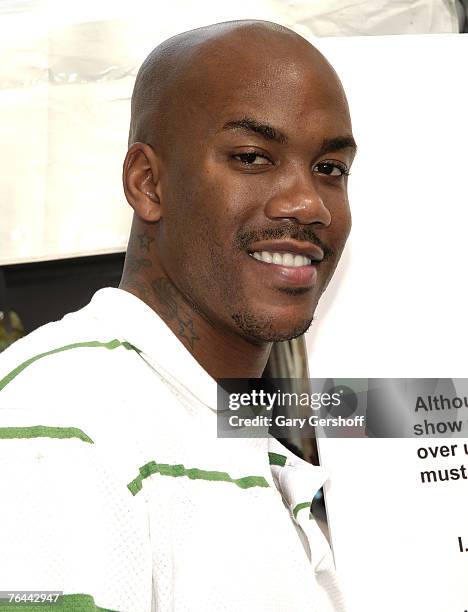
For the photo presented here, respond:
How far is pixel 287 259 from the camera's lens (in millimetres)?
1200

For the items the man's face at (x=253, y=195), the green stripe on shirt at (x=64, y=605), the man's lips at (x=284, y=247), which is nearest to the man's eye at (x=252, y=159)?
the man's face at (x=253, y=195)

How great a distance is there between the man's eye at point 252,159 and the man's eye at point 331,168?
84mm

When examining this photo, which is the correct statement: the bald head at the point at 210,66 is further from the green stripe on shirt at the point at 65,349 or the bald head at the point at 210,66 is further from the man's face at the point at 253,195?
the green stripe on shirt at the point at 65,349

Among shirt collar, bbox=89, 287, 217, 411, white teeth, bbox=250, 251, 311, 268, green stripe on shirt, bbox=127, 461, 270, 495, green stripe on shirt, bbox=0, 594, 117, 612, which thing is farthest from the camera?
white teeth, bbox=250, 251, 311, 268

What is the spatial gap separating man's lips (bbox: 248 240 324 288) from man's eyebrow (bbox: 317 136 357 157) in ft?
0.41

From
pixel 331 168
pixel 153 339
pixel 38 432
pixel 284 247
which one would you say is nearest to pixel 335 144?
pixel 331 168

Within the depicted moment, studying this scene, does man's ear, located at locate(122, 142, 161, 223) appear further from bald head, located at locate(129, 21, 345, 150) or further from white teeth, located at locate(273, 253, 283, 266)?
white teeth, located at locate(273, 253, 283, 266)

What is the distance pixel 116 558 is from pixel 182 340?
0.41m

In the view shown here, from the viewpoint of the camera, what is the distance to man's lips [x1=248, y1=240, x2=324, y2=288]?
3.87ft

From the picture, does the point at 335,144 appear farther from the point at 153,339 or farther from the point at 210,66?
the point at 153,339

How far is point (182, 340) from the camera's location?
1.21 meters

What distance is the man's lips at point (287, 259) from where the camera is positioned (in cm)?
A: 118

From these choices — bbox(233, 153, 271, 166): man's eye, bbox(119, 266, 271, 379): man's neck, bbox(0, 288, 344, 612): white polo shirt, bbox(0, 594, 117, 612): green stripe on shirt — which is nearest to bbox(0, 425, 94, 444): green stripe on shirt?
bbox(0, 288, 344, 612): white polo shirt

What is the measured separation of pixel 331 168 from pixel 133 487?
0.56 meters
